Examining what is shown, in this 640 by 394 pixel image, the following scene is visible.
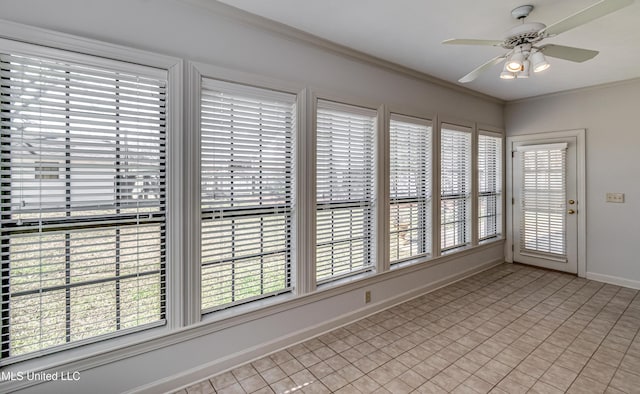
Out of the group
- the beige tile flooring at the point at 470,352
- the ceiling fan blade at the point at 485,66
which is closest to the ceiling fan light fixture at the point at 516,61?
the ceiling fan blade at the point at 485,66

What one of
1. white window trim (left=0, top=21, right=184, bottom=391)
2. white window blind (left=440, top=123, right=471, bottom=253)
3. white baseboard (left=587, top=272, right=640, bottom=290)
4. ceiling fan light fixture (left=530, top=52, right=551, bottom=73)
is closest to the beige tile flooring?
white baseboard (left=587, top=272, right=640, bottom=290)

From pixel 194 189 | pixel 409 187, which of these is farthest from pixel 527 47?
pixel 194 189

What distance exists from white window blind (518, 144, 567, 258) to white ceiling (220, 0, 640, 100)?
1.43m

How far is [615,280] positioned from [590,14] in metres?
4.20

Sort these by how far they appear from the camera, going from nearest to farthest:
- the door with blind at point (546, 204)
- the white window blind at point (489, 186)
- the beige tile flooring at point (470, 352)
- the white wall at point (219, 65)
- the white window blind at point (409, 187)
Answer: the white wall at point (219, 65) → the beige tile flooring at point (470, 352) → the white window blind at point (409, 187) → the door with blind at point (546, 204) → the white window blind at point (489, 186)

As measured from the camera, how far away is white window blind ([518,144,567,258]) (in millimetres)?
4504

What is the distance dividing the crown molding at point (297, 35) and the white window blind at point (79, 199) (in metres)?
0.65

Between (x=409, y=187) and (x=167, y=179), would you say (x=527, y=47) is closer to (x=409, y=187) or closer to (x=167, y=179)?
(x=409, y=187)

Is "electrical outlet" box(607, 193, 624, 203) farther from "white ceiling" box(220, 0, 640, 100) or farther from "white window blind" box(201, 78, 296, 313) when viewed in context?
"white window blind" box(201, 78, 296, 313)

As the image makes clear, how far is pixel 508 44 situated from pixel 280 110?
1823 mm

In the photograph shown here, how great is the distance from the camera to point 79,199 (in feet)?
5.77

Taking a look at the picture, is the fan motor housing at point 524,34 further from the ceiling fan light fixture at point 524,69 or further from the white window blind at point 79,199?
the white window blind at point 79,199

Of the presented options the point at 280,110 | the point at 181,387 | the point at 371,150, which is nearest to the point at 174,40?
the point at 280,110

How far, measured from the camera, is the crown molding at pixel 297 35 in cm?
213
